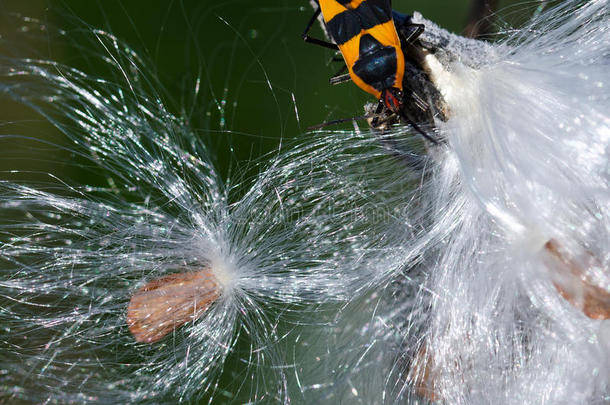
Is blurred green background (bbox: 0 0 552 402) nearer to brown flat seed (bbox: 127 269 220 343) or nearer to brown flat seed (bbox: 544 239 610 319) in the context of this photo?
brown flat seed (bbox: 127 269 220 343)

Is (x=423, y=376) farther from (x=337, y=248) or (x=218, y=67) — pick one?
(x=218, y=67)

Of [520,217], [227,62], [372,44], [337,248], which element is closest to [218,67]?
[227,62]

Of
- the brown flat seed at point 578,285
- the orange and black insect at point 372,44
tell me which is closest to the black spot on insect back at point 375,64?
the orange and black insect at point 372,44

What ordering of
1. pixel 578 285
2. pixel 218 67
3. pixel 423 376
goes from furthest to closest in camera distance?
pixel 218 67
pixel 423 376
pixel 578 285

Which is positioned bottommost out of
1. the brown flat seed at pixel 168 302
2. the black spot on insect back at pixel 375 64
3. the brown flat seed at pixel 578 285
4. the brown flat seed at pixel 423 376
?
the brown flat seed at pixel 423 376

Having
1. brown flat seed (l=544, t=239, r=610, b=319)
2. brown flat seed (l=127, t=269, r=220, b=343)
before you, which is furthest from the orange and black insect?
brown flat seed (l=127, t=269, r=220, b=343)

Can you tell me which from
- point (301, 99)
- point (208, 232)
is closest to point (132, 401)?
point (208, 232)

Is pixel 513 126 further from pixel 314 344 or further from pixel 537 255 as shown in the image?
pixel 314 344

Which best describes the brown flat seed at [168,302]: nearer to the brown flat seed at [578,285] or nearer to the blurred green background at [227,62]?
the blurred green background at [227,62]
